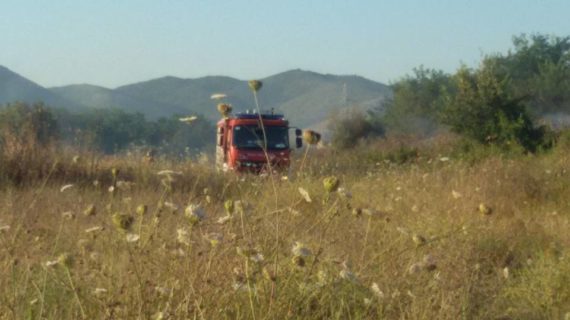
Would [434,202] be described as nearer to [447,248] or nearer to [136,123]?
[447,248]

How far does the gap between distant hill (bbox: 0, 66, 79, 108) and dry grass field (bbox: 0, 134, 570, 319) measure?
161 meters

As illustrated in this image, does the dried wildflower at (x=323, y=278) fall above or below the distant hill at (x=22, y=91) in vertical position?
below

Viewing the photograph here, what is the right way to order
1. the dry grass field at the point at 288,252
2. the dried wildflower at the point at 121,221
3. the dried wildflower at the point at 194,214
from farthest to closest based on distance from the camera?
the dry grass field at the point at 288,252 → the dried wildflower at the point at 194,214 → the dried wildflower at the point at 121,221

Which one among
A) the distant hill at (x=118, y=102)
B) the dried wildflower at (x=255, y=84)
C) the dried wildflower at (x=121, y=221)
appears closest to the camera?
the dried wildflower at (x=121, y=221)

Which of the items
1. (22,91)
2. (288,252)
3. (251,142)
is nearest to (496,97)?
(251,142)

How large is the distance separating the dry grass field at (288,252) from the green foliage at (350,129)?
3912cm

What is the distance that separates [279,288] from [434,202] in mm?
7238

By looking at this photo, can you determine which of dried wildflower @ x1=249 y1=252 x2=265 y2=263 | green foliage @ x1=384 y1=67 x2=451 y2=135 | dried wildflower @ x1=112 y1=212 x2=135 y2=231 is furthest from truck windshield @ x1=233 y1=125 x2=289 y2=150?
green foliage @ x1=384 y1=67 x2=451 y2=135

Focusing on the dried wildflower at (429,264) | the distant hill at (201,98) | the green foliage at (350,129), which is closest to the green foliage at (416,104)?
the green foliage at (350,129)

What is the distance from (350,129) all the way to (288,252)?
162 feet

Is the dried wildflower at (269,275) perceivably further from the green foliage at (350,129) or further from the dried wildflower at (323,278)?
the green foliage at (350,129)

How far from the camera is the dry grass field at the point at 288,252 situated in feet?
12.8

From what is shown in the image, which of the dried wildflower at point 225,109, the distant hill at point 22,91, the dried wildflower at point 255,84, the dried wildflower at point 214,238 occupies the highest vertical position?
the distant hill at point 22,91

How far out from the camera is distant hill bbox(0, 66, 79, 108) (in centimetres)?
16962
